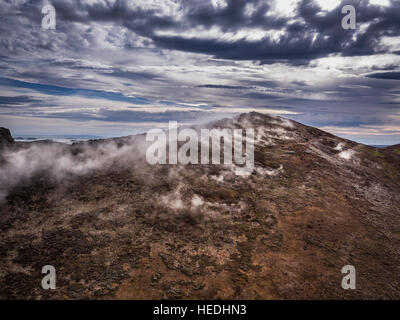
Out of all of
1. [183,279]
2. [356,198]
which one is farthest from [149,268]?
[356,198]

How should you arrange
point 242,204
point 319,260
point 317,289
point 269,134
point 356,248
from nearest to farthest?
point 317,289
point 319,260
point 356,248
point 242,204
point 269,134

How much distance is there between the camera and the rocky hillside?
13492 millimetres

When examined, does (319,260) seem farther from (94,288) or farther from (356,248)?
(94,288)

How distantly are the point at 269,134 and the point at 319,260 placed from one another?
75.0ft

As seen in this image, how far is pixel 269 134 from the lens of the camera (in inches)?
1420

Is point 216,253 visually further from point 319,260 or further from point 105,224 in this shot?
point 105,224

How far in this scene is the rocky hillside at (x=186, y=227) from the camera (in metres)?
13.5

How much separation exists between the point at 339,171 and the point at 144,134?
23.0 meters

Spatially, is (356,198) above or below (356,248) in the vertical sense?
above

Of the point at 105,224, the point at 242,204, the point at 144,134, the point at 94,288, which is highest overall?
the point at 144,134

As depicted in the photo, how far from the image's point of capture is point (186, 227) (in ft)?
58.4

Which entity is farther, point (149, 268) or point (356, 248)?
point (356, 248)
